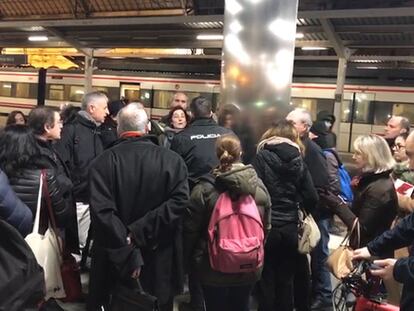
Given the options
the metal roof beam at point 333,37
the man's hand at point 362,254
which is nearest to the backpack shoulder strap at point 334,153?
the man's hand at point 362,254

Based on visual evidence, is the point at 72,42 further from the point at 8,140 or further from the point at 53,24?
the point at 8,140

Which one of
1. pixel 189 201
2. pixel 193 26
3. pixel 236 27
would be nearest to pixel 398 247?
pixel 189 201

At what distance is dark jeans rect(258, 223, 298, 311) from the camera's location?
11.8 feet

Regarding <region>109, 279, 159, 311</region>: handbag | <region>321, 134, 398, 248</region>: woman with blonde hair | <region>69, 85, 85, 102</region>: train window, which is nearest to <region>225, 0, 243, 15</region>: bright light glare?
<region>321, 134, 398, 248</region>: woman with blonde hair

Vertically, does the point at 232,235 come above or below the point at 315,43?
below


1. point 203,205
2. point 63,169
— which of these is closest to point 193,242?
point 203,205

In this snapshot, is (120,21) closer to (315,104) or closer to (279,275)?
(315,104)

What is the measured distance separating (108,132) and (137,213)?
5.98 feet

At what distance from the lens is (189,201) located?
3148 mm

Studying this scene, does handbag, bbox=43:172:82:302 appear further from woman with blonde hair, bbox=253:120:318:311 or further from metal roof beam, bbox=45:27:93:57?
metal roof beam, bbox=45:27:93:57

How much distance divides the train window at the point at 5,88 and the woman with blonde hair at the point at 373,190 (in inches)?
732

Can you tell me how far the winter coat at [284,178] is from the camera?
347cm

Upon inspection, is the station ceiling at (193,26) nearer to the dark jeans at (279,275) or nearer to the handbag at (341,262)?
the dark jeans at (279,275)

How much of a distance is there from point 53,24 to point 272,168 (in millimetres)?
10218
